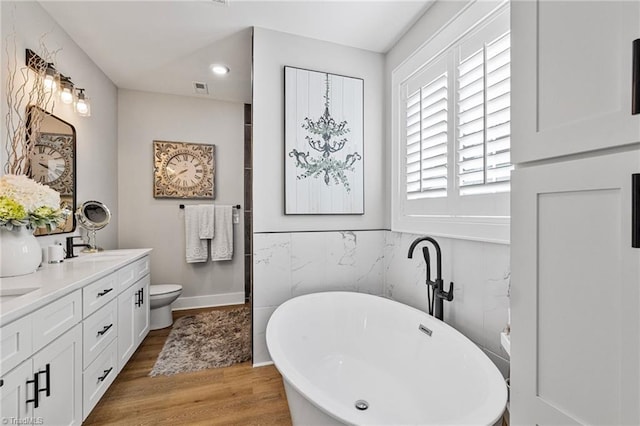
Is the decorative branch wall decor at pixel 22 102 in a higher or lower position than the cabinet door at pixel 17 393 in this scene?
higher

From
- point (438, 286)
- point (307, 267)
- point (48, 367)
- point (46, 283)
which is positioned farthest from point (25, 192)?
point (438, 286)

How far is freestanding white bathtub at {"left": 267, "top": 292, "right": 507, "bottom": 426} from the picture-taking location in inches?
41.4

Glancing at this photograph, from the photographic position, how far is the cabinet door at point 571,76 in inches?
16.1

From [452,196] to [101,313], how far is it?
2299 mm

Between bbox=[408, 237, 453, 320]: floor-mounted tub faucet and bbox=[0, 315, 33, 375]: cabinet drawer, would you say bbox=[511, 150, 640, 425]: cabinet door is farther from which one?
bbox=[0, 315, 33, 375]: cabinet drawer

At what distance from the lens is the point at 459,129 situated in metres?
1.73

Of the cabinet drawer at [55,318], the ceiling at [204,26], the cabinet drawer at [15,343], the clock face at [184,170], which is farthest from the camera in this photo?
the clock face at [184,170]

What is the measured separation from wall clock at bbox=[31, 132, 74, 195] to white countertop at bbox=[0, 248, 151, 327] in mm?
607

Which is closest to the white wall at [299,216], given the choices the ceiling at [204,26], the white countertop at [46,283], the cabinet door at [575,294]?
the ceiling at [204,26]

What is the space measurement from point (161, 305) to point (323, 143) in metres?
2.28

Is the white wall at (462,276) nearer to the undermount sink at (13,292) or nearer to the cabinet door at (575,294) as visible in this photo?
the cabinet door at (575,294)

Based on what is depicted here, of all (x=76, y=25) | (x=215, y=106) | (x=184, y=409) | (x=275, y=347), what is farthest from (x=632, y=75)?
(x=215, y=106)

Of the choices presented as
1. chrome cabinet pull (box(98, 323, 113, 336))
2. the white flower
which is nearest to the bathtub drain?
chrome cabinet pull (box(98, 323, 113, 336))

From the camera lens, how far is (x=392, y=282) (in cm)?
244
